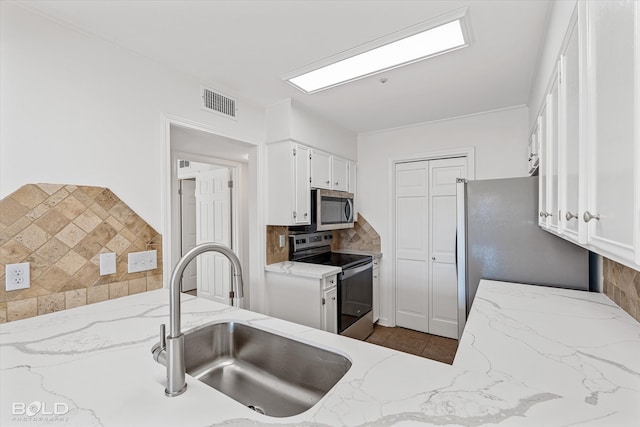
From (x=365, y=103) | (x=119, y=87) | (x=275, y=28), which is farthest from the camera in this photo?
(x=365, y=103)

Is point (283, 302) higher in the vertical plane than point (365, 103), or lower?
lower

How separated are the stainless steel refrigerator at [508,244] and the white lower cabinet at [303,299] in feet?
3.48

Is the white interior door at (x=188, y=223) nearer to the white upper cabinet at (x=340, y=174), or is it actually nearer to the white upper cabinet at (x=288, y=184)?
the white upper cabinet at (x=288, y=184)

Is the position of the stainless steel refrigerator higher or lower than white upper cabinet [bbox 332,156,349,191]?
lower

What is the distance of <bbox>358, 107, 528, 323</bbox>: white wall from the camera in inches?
112

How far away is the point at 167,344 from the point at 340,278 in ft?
6.77

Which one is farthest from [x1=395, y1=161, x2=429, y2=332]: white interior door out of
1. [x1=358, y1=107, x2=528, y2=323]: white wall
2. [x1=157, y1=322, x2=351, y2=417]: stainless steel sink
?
[x1=157, y1=322, x2=351, y2=417]: stainless steel sink

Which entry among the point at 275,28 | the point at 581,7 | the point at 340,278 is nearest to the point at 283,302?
the point at 340,278

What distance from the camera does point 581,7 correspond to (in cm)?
91

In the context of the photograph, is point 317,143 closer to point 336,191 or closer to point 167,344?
point 336,191

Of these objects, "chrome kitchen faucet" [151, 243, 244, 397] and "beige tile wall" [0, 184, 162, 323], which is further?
"beige tile wall" [0, 184, 162, 323]

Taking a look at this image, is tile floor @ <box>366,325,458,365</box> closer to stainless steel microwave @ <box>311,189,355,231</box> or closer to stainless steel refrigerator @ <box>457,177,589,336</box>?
stainless steel refrigerator @ <box>457,177,589,336</box>

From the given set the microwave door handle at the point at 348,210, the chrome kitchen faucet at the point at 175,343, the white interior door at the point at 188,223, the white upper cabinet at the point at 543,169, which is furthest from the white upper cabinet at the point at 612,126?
the white interior door at the point at 188,223

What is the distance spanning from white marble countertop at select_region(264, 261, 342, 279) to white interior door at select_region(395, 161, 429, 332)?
115 centimetres
